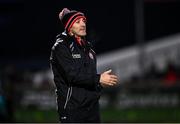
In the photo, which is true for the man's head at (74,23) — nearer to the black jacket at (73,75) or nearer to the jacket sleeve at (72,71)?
the black jacket at (73,75)

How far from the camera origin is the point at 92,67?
5.37m

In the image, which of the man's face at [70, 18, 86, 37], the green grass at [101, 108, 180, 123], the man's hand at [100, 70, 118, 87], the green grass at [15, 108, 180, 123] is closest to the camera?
the man's hand at [100, 70, 118, 87]

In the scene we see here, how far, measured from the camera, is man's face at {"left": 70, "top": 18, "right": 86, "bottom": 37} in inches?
212

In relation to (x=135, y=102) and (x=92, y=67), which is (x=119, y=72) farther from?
(x=92, y=67)

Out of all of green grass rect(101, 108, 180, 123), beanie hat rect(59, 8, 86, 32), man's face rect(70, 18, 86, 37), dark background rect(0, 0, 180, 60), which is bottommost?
green grass rect(101, 108, 180, 123)

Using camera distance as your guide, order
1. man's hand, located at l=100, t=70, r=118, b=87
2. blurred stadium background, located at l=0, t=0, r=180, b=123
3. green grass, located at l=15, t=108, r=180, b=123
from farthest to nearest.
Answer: blurred stadium background, located at l=0, t=0, r=180, b=123 < green grass, located at l=15, t=108, r=180, b=123 < man's hand, located at l=100, t=70, r=118, b=87

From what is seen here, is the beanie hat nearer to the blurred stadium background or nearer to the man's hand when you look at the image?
the man's hand

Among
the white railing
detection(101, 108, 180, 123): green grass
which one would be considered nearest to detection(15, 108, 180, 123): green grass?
detection(101, 108, 180, 123): green grass

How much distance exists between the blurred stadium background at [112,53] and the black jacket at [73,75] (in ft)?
30.0

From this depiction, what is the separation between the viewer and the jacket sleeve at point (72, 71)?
5.26 metres

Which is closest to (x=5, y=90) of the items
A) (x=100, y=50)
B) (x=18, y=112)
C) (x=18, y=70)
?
(x=18, y=112)

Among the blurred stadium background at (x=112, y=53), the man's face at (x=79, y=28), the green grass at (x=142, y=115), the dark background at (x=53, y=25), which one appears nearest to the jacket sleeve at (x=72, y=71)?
the man's face at (x=79, y=28)

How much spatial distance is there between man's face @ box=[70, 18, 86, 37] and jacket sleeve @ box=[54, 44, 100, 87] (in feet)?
0.53

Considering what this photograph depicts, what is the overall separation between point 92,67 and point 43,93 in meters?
11.0
